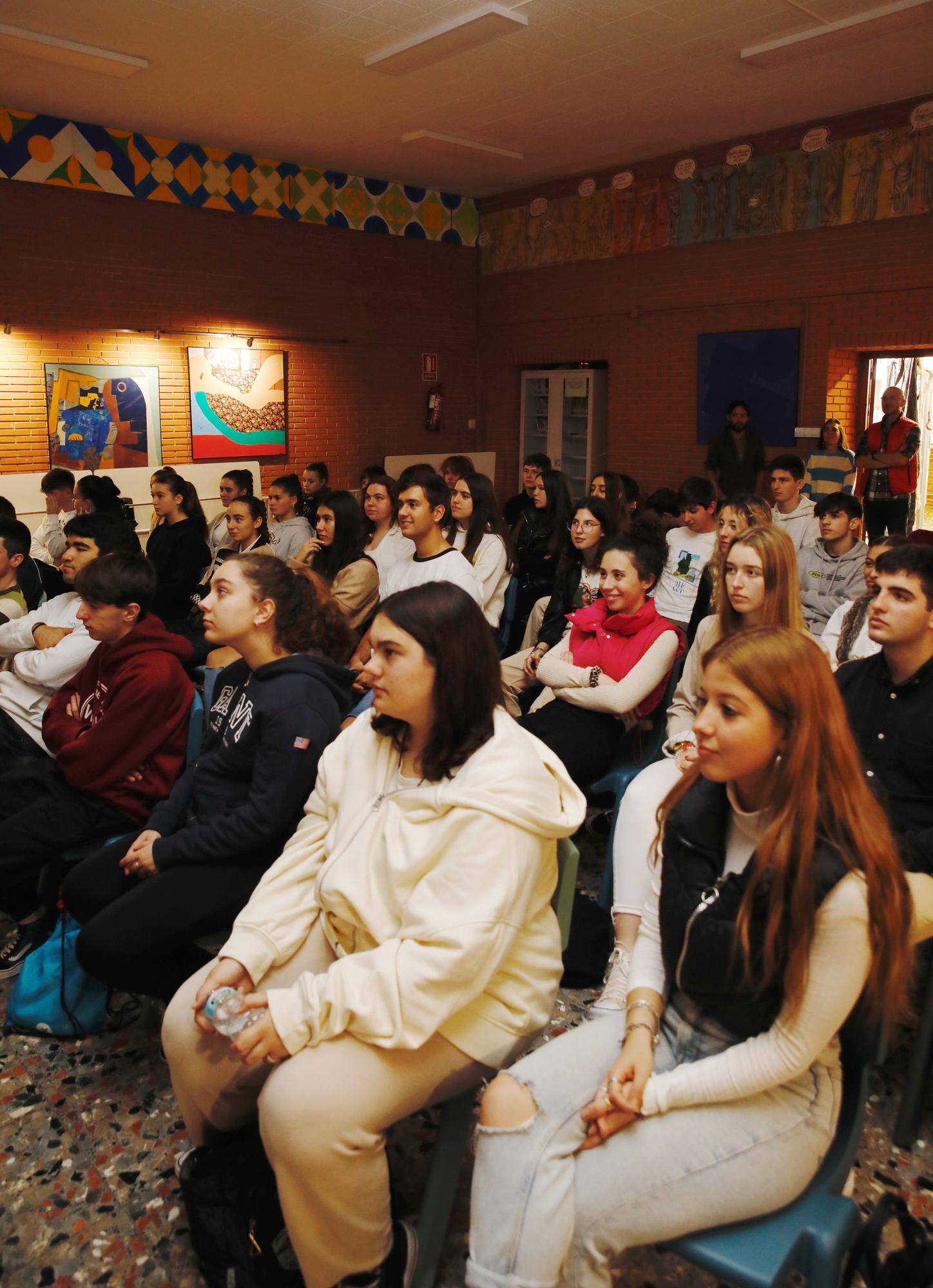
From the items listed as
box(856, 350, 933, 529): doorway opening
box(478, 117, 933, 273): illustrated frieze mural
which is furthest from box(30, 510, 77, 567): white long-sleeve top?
box(856, 350, 933, 529): doorway opening

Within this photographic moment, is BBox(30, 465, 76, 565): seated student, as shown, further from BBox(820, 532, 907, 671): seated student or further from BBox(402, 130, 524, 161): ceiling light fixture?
BBox(820, 532, 907, 671): seated student

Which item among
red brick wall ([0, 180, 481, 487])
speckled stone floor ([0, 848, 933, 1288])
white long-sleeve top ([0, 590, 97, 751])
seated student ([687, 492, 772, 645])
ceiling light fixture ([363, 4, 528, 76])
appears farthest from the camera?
red brick wall ([0, 180, 481, 487])

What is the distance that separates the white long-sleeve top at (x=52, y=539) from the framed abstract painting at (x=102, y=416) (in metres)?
1.96

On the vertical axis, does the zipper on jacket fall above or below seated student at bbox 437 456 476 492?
below

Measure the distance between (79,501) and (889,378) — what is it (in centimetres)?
777

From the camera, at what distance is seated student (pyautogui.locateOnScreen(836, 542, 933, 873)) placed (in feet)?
7.66

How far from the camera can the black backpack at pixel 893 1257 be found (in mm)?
1519

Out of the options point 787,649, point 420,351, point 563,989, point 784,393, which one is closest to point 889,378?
point 784,393

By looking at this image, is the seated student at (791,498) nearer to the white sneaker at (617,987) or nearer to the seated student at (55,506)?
the white sneaker at (617,987)

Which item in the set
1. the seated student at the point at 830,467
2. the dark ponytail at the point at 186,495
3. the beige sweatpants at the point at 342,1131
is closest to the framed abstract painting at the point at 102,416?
the dark ponytail at the point at 186,495

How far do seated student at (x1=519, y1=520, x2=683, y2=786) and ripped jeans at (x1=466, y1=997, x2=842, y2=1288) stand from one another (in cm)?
182

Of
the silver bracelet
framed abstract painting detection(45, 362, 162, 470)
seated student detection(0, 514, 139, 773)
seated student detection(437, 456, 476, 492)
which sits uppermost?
framed abstract painting detection(45, 362, 162, 470)

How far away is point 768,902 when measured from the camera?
1.47m

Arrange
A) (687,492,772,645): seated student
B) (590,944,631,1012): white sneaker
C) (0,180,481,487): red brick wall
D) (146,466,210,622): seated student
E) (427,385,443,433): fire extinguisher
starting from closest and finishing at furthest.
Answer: (590,944,631,1012): white sneaker
(687,492,772,645): seated student
(146,466,210,622): seated student
(0,180,481,487): red brick wall
(427,385,443,433): fire extinguisher
